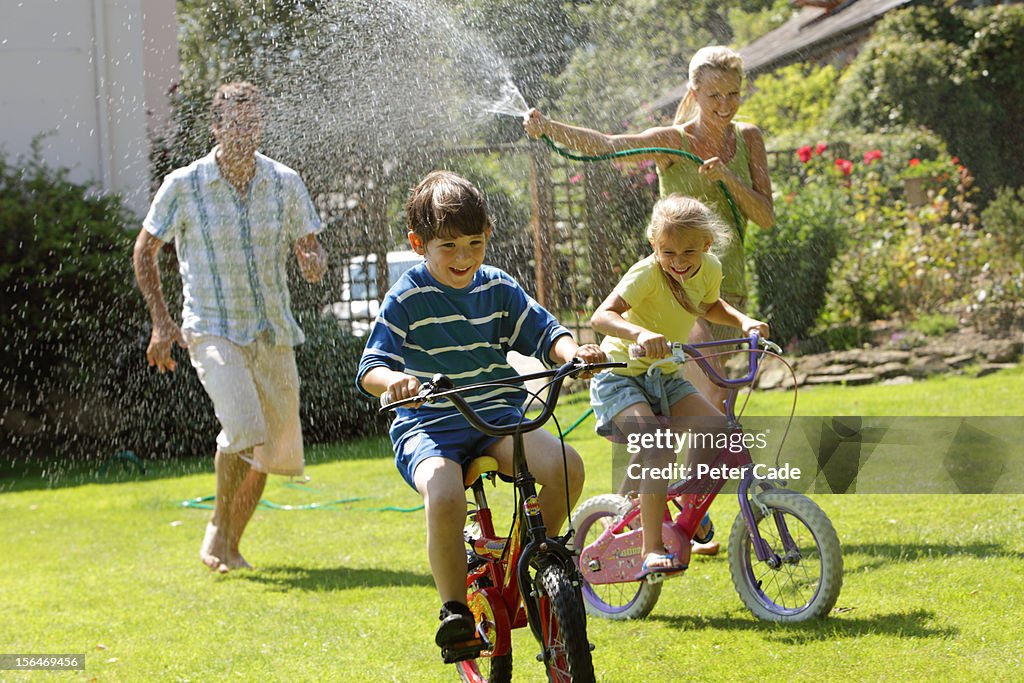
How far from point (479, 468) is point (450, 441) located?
115mm

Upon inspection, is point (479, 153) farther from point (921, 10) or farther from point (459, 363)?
point (921, 10)

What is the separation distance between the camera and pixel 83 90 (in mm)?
11430

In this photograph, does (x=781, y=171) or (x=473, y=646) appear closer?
(x=473, y=646)

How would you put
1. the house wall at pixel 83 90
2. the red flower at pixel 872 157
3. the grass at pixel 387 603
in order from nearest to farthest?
the grass at pixel 387 603 < the house wall at pixel 83 90 < the red flower at pixel 872 157

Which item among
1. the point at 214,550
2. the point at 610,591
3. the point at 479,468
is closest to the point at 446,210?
the point at 479,468

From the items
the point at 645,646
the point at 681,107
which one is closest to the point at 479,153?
the point at 681,107

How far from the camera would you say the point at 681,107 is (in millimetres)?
5305

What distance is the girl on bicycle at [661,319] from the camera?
13.8 ft

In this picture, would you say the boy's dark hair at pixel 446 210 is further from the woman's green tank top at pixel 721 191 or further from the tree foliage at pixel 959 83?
the tree foliage at pixel 959 83

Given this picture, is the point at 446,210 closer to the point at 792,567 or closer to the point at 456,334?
the point at 456,334

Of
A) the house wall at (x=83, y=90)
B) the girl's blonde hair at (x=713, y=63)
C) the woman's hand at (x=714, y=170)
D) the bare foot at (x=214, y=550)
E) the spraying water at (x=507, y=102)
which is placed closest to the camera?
the woman's hand at (x=714, y=170)

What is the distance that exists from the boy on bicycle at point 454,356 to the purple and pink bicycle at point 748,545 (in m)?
0.69

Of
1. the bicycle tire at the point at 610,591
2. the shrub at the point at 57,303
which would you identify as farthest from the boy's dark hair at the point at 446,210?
the shrub at the point at 57,303

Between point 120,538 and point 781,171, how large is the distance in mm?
9088
